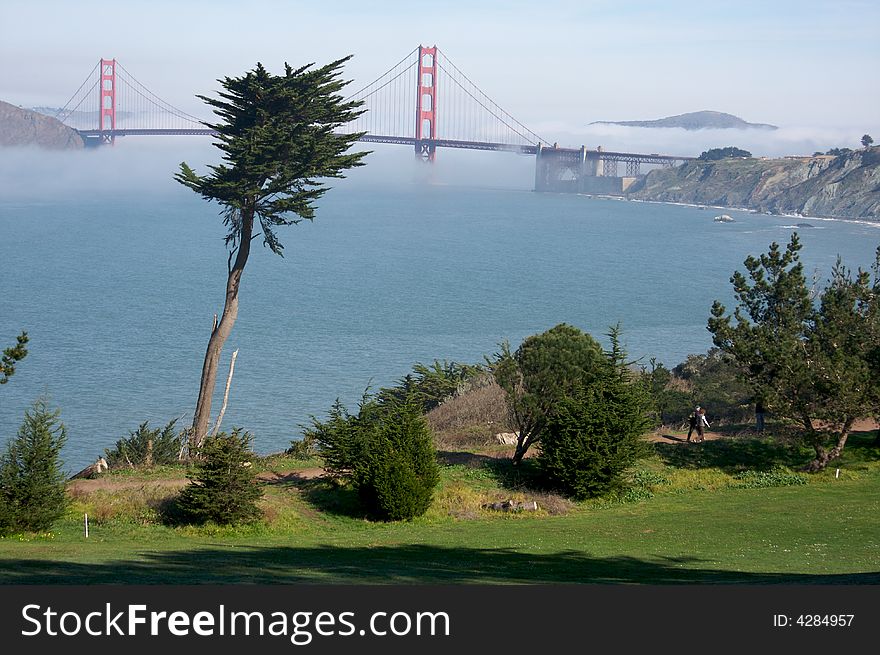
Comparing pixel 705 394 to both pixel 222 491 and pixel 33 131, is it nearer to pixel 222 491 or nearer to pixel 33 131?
pixel 222 491

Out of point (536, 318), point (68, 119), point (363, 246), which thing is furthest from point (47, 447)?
point (68, 119)

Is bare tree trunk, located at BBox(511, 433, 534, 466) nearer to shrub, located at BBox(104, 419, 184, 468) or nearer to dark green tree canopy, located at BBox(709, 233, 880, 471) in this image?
dark green tree canopy, located at BBox(709, 233, 880, 471)

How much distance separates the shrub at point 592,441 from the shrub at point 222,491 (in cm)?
507

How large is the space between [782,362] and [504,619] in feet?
41.9

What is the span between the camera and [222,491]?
45.5 feet

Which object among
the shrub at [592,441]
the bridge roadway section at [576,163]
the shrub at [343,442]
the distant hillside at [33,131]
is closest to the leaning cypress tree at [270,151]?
the shrub at [343,442]

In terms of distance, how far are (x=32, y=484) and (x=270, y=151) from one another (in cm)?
918

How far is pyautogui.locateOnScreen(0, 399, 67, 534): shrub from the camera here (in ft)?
42.5

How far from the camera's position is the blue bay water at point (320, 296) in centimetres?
3472

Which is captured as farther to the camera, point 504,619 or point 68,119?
point 68,119

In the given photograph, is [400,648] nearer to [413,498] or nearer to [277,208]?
[413,498]

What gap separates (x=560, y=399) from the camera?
17.2 m

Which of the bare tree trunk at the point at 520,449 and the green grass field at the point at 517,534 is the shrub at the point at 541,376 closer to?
the bare tree trunk at the point at 520,449

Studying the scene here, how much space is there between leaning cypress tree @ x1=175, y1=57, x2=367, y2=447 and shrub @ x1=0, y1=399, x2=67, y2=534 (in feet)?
20.6
